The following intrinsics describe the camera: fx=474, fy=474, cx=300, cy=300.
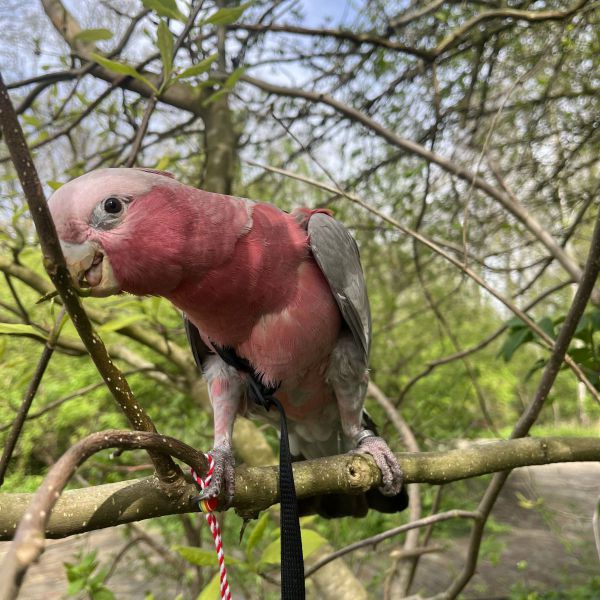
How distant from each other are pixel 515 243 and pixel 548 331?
185 centimetres

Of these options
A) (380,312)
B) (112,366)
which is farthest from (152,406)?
(112,366)

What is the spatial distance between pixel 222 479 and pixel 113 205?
19.7 inches

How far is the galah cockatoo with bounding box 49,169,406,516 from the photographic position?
767mm

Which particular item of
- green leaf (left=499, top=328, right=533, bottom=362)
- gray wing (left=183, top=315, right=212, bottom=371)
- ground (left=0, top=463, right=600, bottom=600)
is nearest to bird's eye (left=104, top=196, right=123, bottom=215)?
gray wing (left=183, top=315, right=212, bottom=371)

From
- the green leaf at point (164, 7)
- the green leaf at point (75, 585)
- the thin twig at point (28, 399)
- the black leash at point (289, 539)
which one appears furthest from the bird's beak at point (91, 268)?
the green leaf at point (75, 585)

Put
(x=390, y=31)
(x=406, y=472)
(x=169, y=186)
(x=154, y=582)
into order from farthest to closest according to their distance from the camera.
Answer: (x=154, y=582), (x=390, y=31), (x=406, y=472), (x=169, y=186)

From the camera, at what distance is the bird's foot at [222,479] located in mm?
732

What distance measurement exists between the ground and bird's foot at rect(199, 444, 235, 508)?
6.14 ft

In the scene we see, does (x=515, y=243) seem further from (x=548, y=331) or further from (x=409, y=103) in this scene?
(x=548, y=331)

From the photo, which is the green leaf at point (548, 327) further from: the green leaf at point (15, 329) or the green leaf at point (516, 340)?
the green leaf at point (15, 329)

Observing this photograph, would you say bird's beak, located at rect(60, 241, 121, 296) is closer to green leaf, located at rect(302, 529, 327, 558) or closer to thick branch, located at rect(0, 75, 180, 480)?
thick branch, located at rect(0, 75, 180, 480)

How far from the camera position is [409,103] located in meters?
2.64

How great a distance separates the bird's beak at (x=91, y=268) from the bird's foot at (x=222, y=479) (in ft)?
1.15

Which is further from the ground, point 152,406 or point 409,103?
point 409,103
